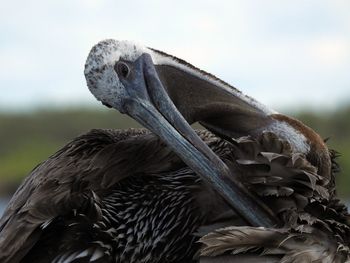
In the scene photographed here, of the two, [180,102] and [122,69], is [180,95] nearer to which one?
[180,102]

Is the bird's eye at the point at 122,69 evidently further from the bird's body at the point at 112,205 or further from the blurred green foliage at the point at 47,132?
the blurred green foliage at the point at 47,132

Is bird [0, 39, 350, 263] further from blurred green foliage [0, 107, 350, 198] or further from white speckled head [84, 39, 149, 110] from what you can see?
blurred green foliage [0, 107, 350, 198]

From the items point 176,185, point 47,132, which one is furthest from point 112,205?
point 47,132

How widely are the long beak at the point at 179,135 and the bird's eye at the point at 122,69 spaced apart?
18 mm

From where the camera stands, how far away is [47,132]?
117 ft

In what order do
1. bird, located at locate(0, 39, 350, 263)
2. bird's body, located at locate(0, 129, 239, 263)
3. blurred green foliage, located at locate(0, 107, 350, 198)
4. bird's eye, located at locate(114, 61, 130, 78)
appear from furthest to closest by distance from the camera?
blurred green foliage, located at locate(0, 107, 350, 198) < bird's eye, located at locate(114, 61, 130, 78) < bird's body, located at locate(0, 129, 239, 263) < bird, located at locate(0, 39, 350, 263)

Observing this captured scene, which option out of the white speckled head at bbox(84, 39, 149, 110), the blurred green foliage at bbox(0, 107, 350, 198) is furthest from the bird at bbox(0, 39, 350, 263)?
the blurred green foliage at bbox(0, 107, 350, 198)

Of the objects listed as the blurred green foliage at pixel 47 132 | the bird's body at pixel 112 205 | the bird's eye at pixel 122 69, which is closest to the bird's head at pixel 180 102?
the bird's eye at pixel 122 69

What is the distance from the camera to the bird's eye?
666cm

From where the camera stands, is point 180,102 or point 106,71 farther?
point 180,102

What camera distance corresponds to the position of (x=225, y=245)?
600cm

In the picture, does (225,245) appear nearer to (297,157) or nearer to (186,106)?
(297,157)

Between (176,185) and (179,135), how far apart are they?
0.38 m

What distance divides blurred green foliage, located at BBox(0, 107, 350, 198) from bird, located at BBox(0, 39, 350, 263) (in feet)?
68.8
